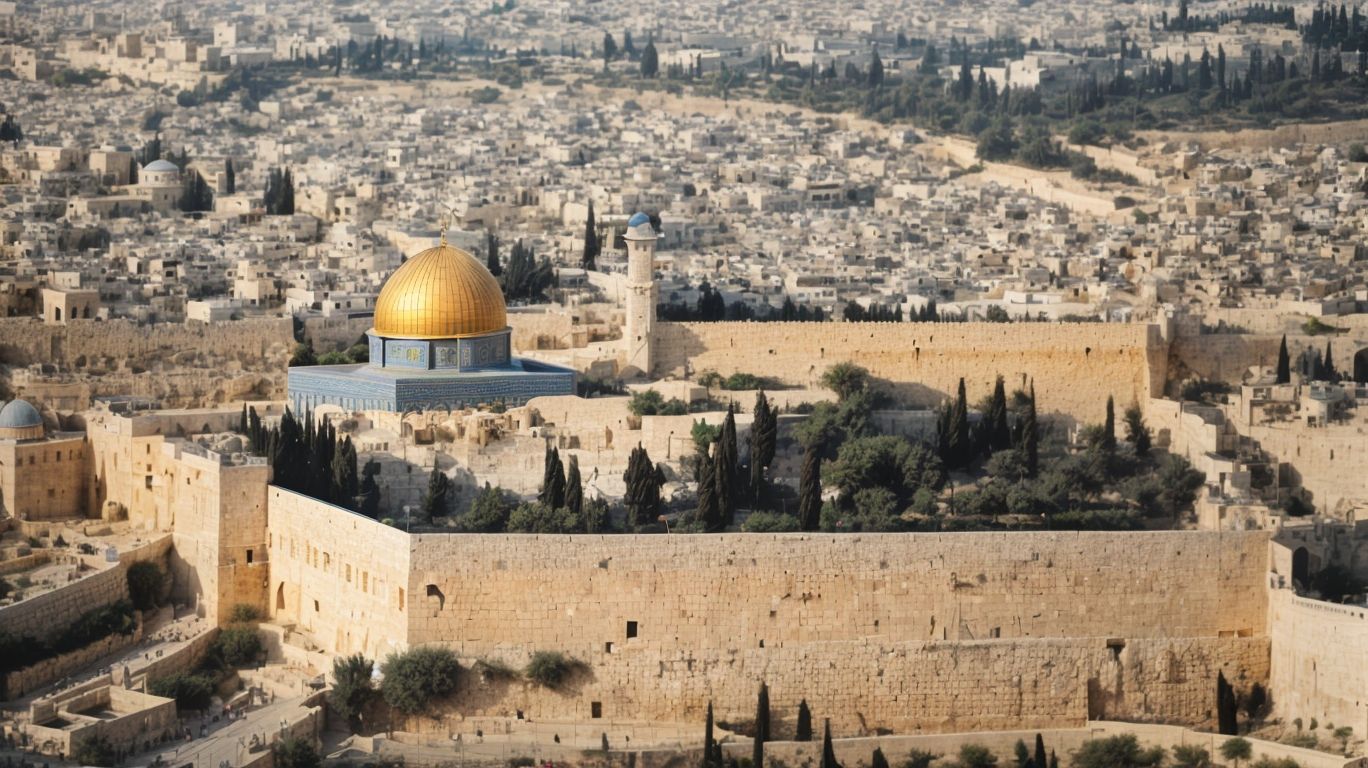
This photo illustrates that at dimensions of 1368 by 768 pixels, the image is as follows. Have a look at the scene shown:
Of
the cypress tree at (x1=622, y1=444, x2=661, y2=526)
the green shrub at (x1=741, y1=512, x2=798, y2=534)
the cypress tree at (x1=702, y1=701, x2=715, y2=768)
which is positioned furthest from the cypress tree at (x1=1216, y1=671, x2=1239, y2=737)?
the cypress tree at (x1=622, y1=444, x2=661, y2=526)

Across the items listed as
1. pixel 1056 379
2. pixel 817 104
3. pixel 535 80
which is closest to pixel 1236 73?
pixel 817 104

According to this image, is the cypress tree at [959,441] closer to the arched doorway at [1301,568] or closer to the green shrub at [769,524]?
the green shrub at [769,524]

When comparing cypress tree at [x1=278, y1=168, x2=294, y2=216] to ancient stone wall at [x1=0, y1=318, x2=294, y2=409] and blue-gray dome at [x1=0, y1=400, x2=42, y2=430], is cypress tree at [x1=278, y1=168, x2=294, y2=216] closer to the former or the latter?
ancient stone wall at [x1=0, y1=318, x2=294, y2=409]

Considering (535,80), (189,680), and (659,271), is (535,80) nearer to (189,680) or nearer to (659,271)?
(659,271)

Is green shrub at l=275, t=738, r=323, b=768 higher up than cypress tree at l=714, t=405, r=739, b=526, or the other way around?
cypress tree at l=714, t=405, r=739, b=526

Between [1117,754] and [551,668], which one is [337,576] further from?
[1117,754]

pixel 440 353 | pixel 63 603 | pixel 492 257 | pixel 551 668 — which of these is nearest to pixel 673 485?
pixel 440 353

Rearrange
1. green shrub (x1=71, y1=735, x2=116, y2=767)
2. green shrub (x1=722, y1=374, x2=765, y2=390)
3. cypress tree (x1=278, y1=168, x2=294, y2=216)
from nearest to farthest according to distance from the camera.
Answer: green shrub (x1=71, y1=735, x2=116, y2=767) < green shrub (x1=722, y1=374, x2=765, y2=390) < cypress tree (x1=278, y1=168, x2=294, y2=216)
